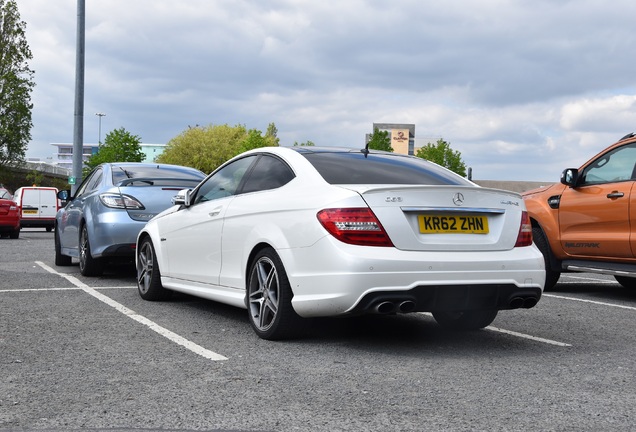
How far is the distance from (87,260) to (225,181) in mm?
4016

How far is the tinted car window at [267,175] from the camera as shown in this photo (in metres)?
6.37

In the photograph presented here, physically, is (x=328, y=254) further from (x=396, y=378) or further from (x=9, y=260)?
(x=9, y=260)

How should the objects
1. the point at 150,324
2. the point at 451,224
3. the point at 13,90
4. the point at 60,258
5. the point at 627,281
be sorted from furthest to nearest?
the point at 13,90
the point at 60,258
the point at 627,281
the point at 150,324
the point at 451,224

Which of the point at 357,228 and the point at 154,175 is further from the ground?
the point at 154,175

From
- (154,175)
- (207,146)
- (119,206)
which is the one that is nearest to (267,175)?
(119,206)

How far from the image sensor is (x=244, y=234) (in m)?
6.43

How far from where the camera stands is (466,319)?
673 cm

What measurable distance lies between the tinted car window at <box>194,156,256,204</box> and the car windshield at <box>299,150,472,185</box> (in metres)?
0.71

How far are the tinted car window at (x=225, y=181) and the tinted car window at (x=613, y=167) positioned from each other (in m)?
4.59

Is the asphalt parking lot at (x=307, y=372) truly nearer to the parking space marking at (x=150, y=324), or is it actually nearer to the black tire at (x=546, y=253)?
the parking space marking at (x=150, y=324)

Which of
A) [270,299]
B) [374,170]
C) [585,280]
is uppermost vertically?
[374,170]

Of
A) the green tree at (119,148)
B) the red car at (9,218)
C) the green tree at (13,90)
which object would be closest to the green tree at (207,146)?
the green tree at (119,148)

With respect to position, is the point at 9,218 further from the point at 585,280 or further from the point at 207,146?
the point at 207,146

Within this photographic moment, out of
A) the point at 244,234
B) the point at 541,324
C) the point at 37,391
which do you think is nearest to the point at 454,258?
the point at 244,234
